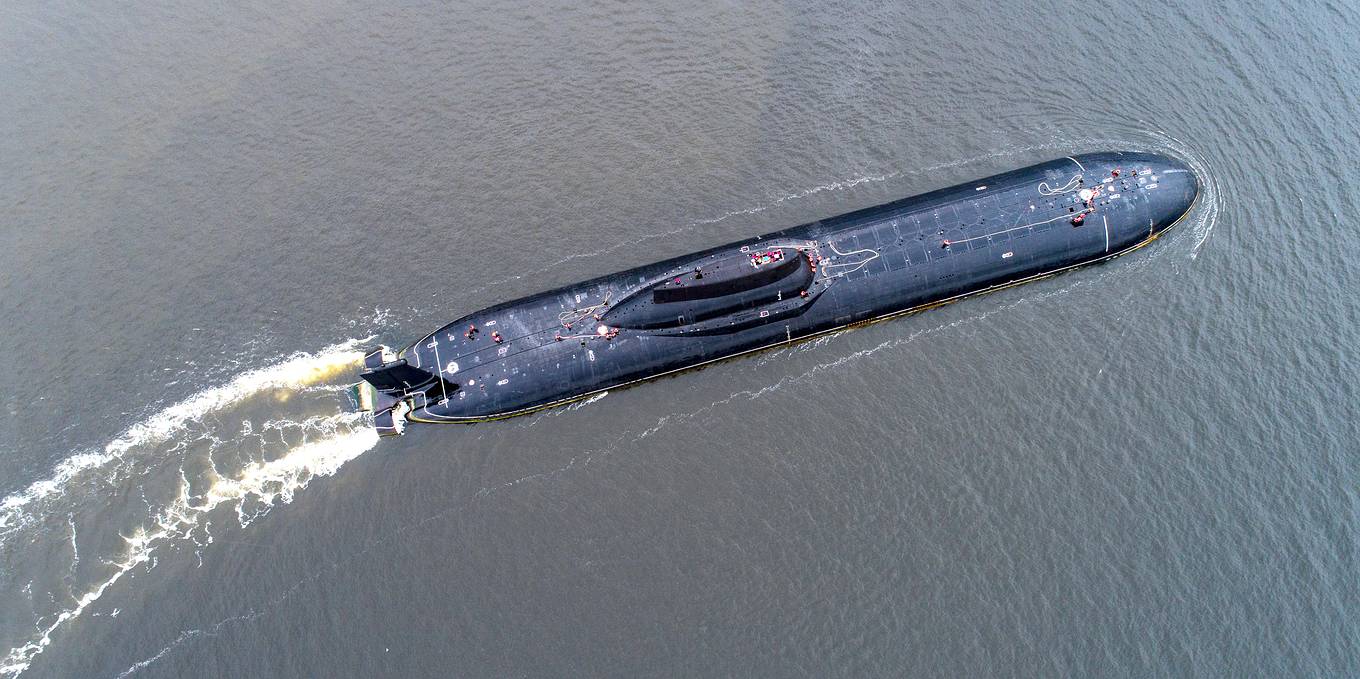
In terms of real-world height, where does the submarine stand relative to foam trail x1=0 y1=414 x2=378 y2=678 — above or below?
above

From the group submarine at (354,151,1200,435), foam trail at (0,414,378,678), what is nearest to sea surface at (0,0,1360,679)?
foam trail at (0,414,378,678)

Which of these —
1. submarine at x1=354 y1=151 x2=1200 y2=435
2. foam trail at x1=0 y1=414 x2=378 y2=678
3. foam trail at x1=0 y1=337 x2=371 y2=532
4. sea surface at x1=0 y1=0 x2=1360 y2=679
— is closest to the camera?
sea surface at x1=0 y1=0 x2=1360 y2=679

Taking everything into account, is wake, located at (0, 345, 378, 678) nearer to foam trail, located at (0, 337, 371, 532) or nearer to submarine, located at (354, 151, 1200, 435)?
foam trail, located at (0, 337, 371, 532)

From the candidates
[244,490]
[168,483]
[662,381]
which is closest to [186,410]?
[168,483]

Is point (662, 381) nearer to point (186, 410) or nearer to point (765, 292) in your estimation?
point (765, 292)

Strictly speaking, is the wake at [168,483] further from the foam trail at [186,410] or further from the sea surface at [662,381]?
the sea surface at [662,381]

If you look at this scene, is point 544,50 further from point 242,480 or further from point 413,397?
point 242,480

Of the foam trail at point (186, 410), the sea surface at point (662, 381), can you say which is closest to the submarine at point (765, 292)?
the sea surface at point (662, 381)

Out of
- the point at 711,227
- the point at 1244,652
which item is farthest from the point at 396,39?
the point at 1244,652
